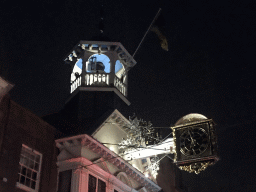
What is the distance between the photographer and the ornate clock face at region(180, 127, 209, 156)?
57.5 feet

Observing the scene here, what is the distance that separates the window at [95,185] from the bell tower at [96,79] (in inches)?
186

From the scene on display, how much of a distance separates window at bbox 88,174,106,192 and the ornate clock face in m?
4.75

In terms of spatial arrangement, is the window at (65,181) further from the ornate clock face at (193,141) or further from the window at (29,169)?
the ornate clock face at (193,141)

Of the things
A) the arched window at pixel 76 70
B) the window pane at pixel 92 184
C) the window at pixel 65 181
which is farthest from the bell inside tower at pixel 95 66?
the window at pixel 65 181

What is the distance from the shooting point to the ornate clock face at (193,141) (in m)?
17.5

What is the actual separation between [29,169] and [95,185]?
3.32 m

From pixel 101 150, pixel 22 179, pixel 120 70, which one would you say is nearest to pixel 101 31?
pixel 120 70

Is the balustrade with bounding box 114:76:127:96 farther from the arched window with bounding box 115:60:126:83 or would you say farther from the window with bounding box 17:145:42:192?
the window with bounding box 17:145:42:192

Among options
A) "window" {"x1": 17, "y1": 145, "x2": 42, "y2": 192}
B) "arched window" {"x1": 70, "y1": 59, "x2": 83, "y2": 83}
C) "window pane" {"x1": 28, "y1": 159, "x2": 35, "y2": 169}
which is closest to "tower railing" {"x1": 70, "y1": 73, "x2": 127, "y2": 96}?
"arched window" {"x1": 70, "y1": 59, "x2": 83, "y2": 83}

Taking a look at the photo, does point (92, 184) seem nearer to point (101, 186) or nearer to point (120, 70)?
point (101, 186)

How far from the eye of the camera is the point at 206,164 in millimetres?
17328

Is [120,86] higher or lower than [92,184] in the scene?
higher

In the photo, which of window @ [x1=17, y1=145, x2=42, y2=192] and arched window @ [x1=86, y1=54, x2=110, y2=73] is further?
arched window @ [x1=86, y1=54, x2=110, y2=73]

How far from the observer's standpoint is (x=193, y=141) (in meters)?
17.9
